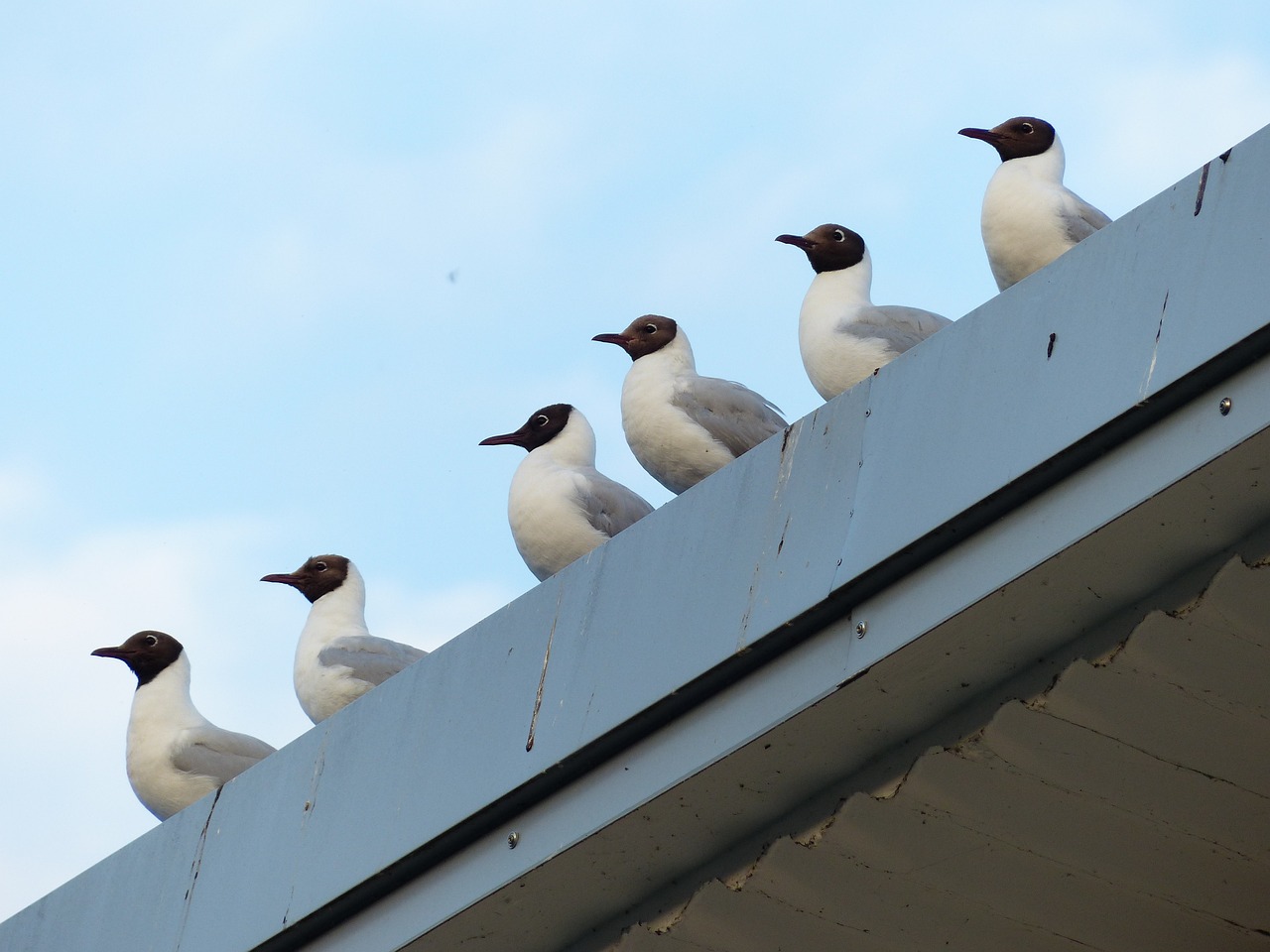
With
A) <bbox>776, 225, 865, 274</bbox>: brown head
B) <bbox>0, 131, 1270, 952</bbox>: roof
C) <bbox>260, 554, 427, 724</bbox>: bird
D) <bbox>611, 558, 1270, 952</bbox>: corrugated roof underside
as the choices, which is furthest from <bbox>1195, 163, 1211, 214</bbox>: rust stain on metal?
<bbox>260, 554, 427, 724</bbox>: bird

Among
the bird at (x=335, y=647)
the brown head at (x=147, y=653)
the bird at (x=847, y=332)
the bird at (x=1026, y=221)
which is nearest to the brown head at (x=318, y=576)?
the bird at (x=335, y=647)

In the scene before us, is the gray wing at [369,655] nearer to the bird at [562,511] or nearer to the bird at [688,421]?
the bird at [562,511]

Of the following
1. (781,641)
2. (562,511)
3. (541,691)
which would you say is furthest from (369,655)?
(781,641)

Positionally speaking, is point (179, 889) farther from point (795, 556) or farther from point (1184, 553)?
point (1184, 553)

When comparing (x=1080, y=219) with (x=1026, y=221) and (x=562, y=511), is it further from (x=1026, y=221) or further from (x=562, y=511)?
(x=562, y=511)

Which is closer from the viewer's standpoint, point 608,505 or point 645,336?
point 608,505

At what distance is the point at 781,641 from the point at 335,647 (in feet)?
Result: 13.4

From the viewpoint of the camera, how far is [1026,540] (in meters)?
3.21

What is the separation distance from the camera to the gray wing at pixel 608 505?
250 inches

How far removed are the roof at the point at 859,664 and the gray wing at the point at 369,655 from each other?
2.52 meters

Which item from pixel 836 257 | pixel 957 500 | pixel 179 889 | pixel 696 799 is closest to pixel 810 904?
pixel 696 799

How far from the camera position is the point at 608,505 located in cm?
640

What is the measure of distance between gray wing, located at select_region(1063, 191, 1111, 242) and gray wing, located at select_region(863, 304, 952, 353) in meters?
0.44

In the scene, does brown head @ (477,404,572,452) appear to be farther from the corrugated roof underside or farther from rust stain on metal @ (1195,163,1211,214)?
rust stain on metal @ (1195,163,1211,214)
